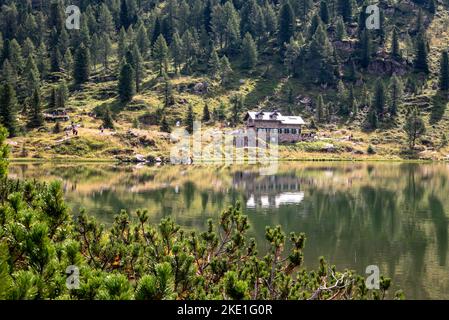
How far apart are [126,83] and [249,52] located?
56.3 m

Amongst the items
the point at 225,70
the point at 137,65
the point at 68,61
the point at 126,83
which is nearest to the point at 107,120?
the point at 126,83

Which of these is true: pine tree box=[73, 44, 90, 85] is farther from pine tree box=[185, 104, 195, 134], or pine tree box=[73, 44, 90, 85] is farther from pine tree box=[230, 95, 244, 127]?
pine tree box=[230, 95, 244, 127]

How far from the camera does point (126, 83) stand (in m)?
154

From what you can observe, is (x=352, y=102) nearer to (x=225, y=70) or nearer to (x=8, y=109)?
(x=225, y=70)

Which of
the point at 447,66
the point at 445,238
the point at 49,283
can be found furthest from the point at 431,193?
the point at 447,66

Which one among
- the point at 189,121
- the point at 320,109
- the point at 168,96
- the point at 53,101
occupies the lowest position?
the point at 189,121

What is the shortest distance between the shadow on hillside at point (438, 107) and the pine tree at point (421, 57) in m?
16.6

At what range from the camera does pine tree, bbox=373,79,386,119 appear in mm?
164438

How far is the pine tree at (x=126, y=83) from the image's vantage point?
503 ft

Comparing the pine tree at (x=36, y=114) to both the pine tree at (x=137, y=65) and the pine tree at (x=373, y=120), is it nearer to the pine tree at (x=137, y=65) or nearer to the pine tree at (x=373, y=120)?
the pine tree at (x=137, y=65)

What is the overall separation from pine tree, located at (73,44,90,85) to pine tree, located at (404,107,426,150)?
110823 millimetres

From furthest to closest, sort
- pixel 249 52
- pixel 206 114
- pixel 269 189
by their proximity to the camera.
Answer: pixel 249 52, pixel 206 114, pixel 269 189

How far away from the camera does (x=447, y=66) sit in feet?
579

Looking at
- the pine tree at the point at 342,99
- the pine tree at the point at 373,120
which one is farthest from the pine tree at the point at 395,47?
the pine tree at the point at 373,120
